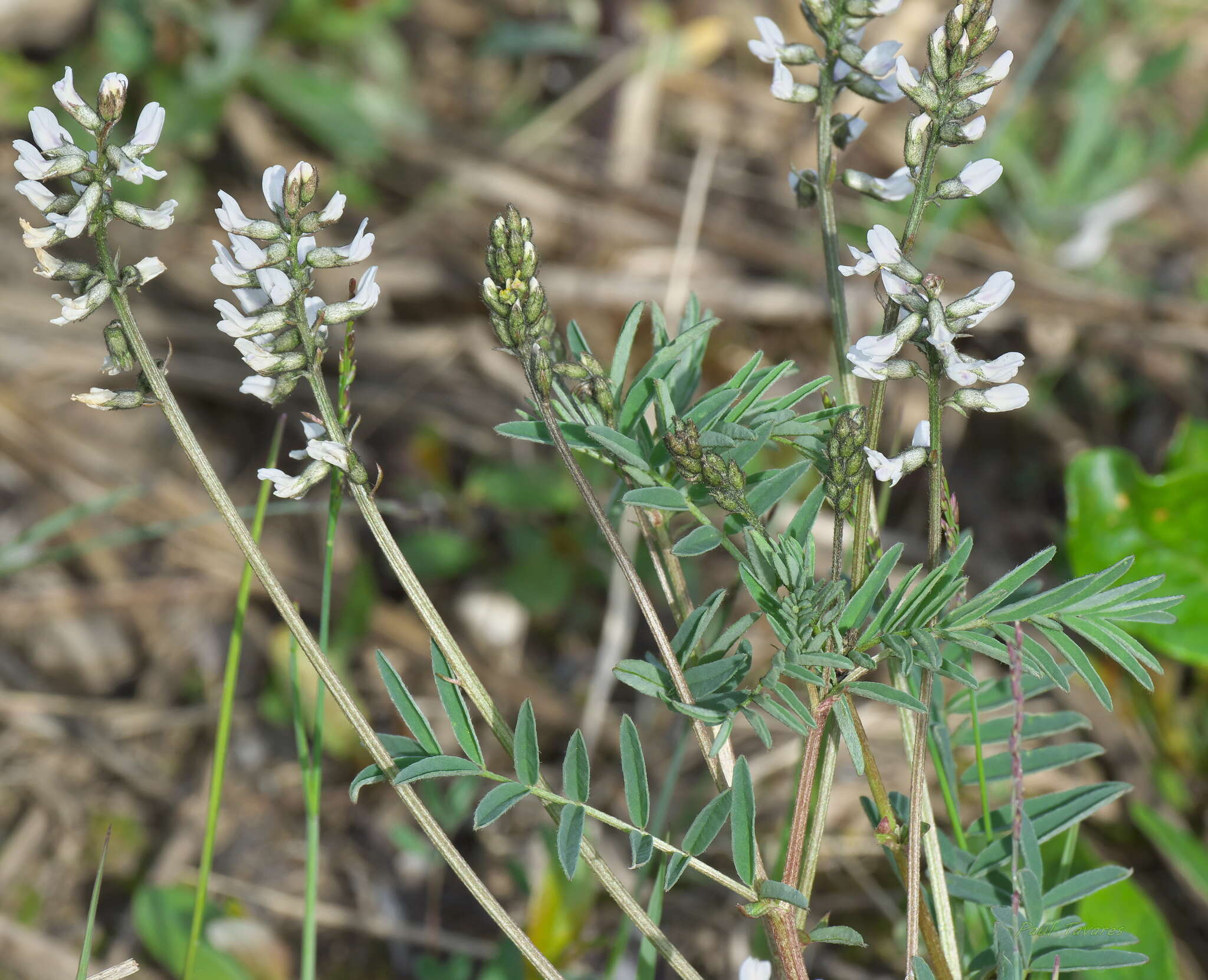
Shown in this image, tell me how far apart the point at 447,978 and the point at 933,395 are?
1.72 meters

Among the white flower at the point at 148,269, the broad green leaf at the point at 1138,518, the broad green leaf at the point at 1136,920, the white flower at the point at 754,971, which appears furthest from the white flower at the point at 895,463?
the broad green leaf at the point at 1138,518

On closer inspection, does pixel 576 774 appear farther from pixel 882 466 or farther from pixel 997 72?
pixel 997 72

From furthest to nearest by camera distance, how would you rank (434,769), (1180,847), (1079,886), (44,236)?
(1180,847), (1079,886), (434,769), (44,236)

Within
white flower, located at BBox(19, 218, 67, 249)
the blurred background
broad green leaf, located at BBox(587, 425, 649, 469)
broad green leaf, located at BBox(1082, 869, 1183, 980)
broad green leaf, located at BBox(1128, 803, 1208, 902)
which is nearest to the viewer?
white flower, located at BBox(19, 218, 67, 249)

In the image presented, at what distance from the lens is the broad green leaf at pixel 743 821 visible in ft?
4.27

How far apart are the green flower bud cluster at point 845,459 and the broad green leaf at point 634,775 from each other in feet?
1.37

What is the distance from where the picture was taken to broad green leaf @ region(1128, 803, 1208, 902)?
2305 mm

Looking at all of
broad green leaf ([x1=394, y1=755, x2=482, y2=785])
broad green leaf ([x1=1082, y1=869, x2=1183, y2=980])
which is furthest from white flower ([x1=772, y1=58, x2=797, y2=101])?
broad green leaf ([x1=1082, y1=869, x2=1183, y2=980])

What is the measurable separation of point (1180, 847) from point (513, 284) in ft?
6.74

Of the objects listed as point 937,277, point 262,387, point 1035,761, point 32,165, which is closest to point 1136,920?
point 1035,761

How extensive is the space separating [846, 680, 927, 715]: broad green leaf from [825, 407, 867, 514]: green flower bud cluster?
21 cm

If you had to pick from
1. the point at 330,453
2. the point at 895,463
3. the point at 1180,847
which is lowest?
the point at 1180,847

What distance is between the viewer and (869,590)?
1.30m

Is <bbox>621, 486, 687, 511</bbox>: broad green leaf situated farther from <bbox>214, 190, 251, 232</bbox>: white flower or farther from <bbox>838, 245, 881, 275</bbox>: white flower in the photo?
<bbox>214, 190, 251, 232</bbox>: white flower
